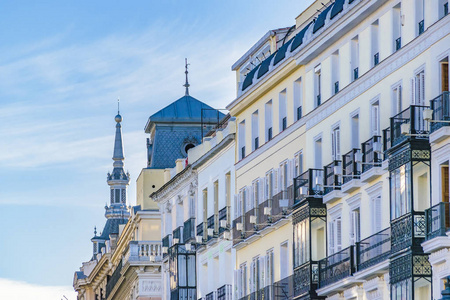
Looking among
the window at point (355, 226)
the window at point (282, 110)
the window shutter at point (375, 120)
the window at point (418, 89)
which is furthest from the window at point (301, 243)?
the window at point (418, 89)

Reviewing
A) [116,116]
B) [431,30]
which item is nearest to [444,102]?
[431,30]

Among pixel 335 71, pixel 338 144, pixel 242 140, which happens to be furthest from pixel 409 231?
pixel 242 140

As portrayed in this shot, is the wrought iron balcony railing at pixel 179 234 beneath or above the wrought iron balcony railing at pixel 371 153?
above

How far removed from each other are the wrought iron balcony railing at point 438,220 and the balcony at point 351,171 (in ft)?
23.5

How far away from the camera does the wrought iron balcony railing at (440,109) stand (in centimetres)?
4878

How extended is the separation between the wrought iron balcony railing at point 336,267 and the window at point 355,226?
42 centimetres

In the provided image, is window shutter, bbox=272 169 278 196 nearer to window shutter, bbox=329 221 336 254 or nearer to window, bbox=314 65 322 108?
window, bbox=314 65 322 108

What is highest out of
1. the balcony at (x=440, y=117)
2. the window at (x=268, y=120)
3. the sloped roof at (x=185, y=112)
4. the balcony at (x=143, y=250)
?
the sloped roof at (x=185, y=112)

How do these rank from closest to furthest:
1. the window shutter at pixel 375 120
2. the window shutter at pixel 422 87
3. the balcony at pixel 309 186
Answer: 1. the window shutter at pixel 422 87
2. the window shutter at pixel 375 120
3. the balcony at pixel 309 186

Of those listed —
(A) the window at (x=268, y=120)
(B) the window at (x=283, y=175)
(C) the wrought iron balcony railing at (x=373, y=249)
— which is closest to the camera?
(C) the wrought iron balcony railing at (x=373, y=249)

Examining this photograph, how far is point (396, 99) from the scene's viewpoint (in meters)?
54.0

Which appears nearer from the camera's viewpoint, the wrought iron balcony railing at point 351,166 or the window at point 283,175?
the wrought iron balcony railing at point 351,166

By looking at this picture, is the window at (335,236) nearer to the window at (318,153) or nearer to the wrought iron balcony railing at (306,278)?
the wrought iron balcony railing at (306,278)

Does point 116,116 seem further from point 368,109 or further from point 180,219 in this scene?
point 368,109
